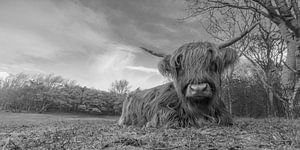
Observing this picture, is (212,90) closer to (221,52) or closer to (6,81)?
(221,52)

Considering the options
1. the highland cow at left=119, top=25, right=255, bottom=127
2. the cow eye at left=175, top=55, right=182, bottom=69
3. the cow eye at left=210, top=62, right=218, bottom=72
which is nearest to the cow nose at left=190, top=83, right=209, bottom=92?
the highland cow at left=119, top=25, right=255, bottom=127

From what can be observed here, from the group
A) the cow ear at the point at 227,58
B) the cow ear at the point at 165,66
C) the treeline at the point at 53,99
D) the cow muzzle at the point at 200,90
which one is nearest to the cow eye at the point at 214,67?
the cow ear at the point at 227,58

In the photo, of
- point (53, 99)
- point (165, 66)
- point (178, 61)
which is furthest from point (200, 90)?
point (53, 99)

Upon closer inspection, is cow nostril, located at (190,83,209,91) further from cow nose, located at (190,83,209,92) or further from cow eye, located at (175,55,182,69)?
cow eye, located at (175,55,182,69)

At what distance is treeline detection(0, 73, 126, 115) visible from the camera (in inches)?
779

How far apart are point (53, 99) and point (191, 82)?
19.2 metres

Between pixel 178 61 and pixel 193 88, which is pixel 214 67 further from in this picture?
pixel 193 88

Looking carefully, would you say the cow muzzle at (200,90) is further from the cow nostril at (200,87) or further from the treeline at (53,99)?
the treeline at (53,99)

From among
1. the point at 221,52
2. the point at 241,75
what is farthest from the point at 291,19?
the point at 241,75

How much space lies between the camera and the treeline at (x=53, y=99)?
64.9 ft

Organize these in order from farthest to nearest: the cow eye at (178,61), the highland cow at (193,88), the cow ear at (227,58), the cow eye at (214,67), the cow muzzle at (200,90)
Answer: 1. the cow ear at (227,58)
2. the cow eye at (178,61)
3. the cow eye at (214,67)
4. the highland cow at (193,88)
5. the cow muzzle at (200,90)

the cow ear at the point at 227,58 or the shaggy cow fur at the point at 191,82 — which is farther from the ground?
the cow ear at the point at 227,58

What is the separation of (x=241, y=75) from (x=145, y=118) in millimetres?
10764

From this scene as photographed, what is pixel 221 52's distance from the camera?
393 centimetres
